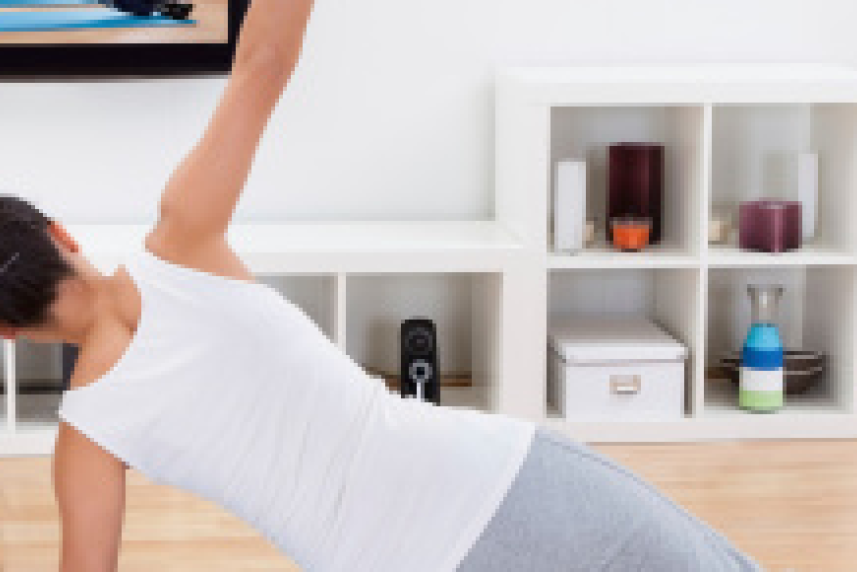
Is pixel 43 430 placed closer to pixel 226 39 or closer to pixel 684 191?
pixel 226 39

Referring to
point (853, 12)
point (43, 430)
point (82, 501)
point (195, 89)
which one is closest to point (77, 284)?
point (82, 501)

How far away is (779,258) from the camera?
3854mm

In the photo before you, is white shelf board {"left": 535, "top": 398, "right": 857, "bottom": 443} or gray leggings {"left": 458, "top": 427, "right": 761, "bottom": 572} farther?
white shelf board {"left": 535, "top": 398, "right": 857, "bottom": 443}

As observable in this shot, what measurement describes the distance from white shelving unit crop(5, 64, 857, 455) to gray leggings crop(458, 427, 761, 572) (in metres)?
2.19

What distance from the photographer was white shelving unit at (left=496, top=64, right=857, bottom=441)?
3.78 m

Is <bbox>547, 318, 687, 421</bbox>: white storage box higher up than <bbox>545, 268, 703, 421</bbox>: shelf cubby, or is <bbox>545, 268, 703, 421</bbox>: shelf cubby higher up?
<bbox>545, 268, 703, 421</bbox>: shelf cubby

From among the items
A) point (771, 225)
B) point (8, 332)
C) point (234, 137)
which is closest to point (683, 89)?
point (771, 225)

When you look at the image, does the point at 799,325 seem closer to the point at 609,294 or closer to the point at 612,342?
the point at 609,294

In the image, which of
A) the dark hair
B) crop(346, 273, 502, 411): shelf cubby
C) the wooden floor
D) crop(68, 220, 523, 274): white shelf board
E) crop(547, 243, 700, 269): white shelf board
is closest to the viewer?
the dark hair

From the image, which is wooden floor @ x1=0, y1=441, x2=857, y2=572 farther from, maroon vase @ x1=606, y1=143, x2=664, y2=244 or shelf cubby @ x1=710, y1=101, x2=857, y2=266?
shelf cubby @ x1=710, y1=101, x2=857, y2=266

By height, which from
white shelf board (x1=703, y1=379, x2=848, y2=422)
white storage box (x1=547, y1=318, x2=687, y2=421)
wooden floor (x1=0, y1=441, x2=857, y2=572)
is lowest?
wooden floor (x1=0, y1=441, x2=857, y2=572)

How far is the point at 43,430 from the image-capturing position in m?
3.79

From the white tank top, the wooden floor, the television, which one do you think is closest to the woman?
the white tank top

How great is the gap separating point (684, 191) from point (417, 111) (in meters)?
0.66
